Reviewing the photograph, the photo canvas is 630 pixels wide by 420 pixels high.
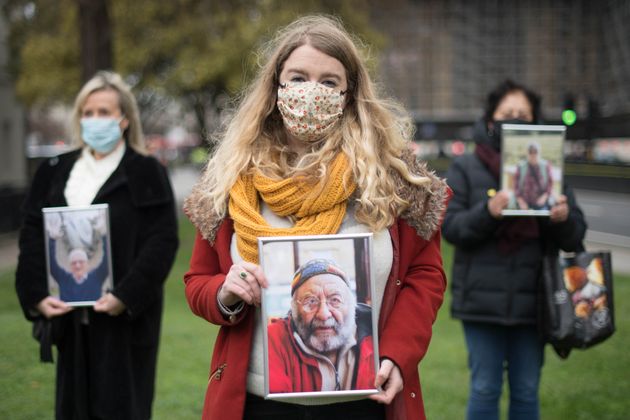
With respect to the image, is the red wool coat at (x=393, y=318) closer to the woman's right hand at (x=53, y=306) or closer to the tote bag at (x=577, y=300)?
the woman's right hand at (x=53, y=306)

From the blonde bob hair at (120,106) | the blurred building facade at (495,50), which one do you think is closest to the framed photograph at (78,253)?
the blonde bob hair at (120,106)

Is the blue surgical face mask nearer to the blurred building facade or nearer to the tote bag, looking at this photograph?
the tote bag

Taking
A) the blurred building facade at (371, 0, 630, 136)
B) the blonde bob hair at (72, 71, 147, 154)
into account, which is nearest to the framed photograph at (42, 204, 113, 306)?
A: the blonde bob hair at (72, 71, 147, 154)

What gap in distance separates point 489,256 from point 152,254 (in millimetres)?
1834

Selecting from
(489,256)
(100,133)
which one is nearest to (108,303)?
(100,133)

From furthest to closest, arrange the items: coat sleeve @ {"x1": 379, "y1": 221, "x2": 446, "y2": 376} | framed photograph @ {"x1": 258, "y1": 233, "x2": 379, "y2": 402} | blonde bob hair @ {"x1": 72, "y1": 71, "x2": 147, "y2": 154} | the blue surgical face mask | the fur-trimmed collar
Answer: blonde bob hair @ {"x1": 72, "y1": 71, "x2": 147, "y2": 154} → the blue surgical face mask → the fur-trimmed collar → coat sleeve @ {"x1": 379, "y1": 221, "x2": 446, "y2": 376} → framed photograph @ {"x1": 258, "y1": 233, "x2": 379, "y2": 402}

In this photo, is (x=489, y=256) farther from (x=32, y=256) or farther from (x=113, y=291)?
(x=32, y=256)

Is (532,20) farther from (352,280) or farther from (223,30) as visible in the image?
(352,280)

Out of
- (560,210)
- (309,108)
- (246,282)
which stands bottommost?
(246,282)

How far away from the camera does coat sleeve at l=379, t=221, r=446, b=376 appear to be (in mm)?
2502

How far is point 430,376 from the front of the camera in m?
7.42

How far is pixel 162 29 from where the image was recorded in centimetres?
2245

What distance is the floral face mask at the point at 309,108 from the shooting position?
2.59 m

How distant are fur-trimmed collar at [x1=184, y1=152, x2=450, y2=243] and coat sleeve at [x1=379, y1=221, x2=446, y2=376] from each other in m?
0.04
